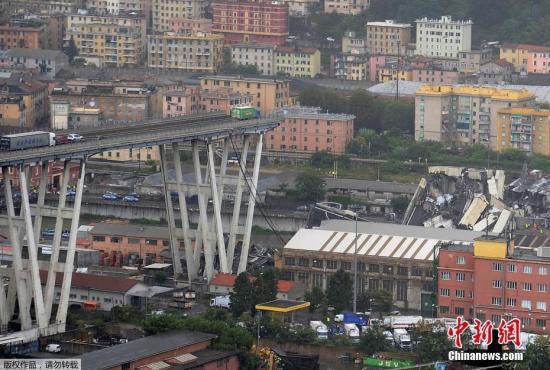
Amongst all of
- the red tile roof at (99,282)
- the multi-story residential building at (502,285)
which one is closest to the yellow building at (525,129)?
the multi-story residential building at (502,285)

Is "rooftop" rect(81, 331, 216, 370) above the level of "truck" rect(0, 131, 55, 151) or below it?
below

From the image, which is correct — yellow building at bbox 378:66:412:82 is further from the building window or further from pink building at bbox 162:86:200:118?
the building window

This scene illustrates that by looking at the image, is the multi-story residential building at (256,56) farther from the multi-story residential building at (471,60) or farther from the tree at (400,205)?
the tree at (400,205)

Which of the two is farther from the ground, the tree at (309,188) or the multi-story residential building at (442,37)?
the multi-story residential building at (442,37)

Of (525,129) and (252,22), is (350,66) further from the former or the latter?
(525,129)

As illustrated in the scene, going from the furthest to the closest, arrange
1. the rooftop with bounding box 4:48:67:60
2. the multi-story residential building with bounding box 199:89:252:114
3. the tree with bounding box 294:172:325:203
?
the rooftop with bounding box 4:48:67:60, the multi-story residential building with bounding box 199:89:252:114, the tree with bounding box 294:172:325:203

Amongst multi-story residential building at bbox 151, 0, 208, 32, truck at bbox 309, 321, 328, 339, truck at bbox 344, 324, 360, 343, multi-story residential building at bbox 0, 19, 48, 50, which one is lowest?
truck at bbox 344, 324, 360, 343

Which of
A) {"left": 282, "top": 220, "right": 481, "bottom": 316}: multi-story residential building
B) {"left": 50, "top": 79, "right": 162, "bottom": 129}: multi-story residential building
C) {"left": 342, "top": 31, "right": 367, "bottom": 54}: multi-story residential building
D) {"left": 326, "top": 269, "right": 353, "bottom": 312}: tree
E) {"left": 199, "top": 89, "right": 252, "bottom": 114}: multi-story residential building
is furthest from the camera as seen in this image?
{"left": 342, "top": 31, "right": 367, "bottom": 54}: multi-story residential building

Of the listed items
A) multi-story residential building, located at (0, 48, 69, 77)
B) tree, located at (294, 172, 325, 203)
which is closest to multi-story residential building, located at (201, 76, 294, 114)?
multi-story residential building, located at (0, 48, 69, 77)
